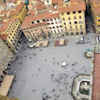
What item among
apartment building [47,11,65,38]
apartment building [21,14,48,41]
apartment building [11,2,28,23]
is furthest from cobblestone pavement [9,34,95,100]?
apartment building [11,2,28,23]

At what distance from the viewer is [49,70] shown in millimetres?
57312

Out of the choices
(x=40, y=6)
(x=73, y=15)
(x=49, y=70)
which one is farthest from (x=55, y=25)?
(x=49, y=70)

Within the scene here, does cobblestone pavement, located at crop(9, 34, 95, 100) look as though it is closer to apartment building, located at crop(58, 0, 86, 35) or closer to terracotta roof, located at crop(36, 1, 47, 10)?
apartment building, located at crop(58, 0, 86, 35)

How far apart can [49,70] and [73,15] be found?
2922 cm

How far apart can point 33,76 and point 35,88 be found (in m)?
6.30

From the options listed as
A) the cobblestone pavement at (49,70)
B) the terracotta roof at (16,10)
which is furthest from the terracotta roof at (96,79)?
the terracotta roof at (16,10)

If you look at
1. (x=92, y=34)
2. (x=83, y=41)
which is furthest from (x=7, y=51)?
(x=92, y=34)

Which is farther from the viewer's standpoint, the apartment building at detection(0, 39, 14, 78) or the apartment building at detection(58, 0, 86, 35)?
the apartment building at detection(0, 39, 14, 78)

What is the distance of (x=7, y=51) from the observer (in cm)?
6384

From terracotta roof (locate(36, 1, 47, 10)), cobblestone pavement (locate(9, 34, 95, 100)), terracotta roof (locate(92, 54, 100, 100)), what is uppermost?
terracotta roof (locate(36, 1, 47, 10))

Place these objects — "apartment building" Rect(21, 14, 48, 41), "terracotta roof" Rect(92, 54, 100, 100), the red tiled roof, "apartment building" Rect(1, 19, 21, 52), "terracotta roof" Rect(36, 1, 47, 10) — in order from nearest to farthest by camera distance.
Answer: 1. "terracotta roof" Rect(92, 54, 100, 100)
2. the red tiled roof
3. "apartment building" Rect(1, 19, 21, 52)
4. "apartment building" Rect(21, 14, 48, 41)
5. "terracotta roof" Rect(36, 1, 47, 10)

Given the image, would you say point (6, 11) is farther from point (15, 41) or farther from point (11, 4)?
point (15, 41)

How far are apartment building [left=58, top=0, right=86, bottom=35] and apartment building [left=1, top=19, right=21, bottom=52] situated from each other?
27.6 m

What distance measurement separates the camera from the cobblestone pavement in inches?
1978
